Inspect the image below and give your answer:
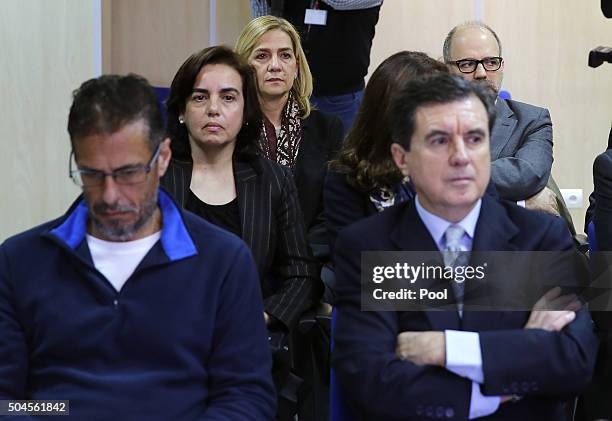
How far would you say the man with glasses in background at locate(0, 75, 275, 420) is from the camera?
1700 millimetres

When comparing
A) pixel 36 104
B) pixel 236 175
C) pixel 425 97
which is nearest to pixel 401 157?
pixel 425 97

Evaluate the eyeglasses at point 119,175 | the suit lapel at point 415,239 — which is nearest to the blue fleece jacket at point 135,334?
the eyeglasses at point 119,175

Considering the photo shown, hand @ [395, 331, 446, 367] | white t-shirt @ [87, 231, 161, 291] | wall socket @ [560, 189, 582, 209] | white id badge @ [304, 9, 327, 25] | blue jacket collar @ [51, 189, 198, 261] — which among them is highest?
white id badge @ [304, 9, 327, 25]

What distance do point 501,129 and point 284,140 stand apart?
0.74 m

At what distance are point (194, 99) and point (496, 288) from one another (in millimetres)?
1201

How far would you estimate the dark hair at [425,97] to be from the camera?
Result: 1.92 metres

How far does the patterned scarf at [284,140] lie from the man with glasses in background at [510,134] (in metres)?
0.58

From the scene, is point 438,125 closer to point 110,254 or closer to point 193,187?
point 110,254

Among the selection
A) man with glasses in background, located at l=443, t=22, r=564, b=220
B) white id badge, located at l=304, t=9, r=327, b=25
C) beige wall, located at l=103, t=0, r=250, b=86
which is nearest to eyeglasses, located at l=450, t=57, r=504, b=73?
man with glasses in background, located at l=443, t=22, r=564, b=220

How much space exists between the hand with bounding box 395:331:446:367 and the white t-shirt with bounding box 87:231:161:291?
542mm

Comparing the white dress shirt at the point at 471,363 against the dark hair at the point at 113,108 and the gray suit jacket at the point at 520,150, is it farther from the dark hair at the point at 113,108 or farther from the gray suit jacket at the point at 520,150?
the gray suit jacket at the point at 520,150

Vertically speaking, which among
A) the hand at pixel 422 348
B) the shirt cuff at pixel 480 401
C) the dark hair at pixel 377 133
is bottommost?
the shirt cuff at pixel 480 401

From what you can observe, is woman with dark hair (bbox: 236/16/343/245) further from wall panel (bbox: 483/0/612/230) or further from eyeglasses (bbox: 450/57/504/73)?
wall panel (bbox: 483/0/612/230)

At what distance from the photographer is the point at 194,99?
268 cm
